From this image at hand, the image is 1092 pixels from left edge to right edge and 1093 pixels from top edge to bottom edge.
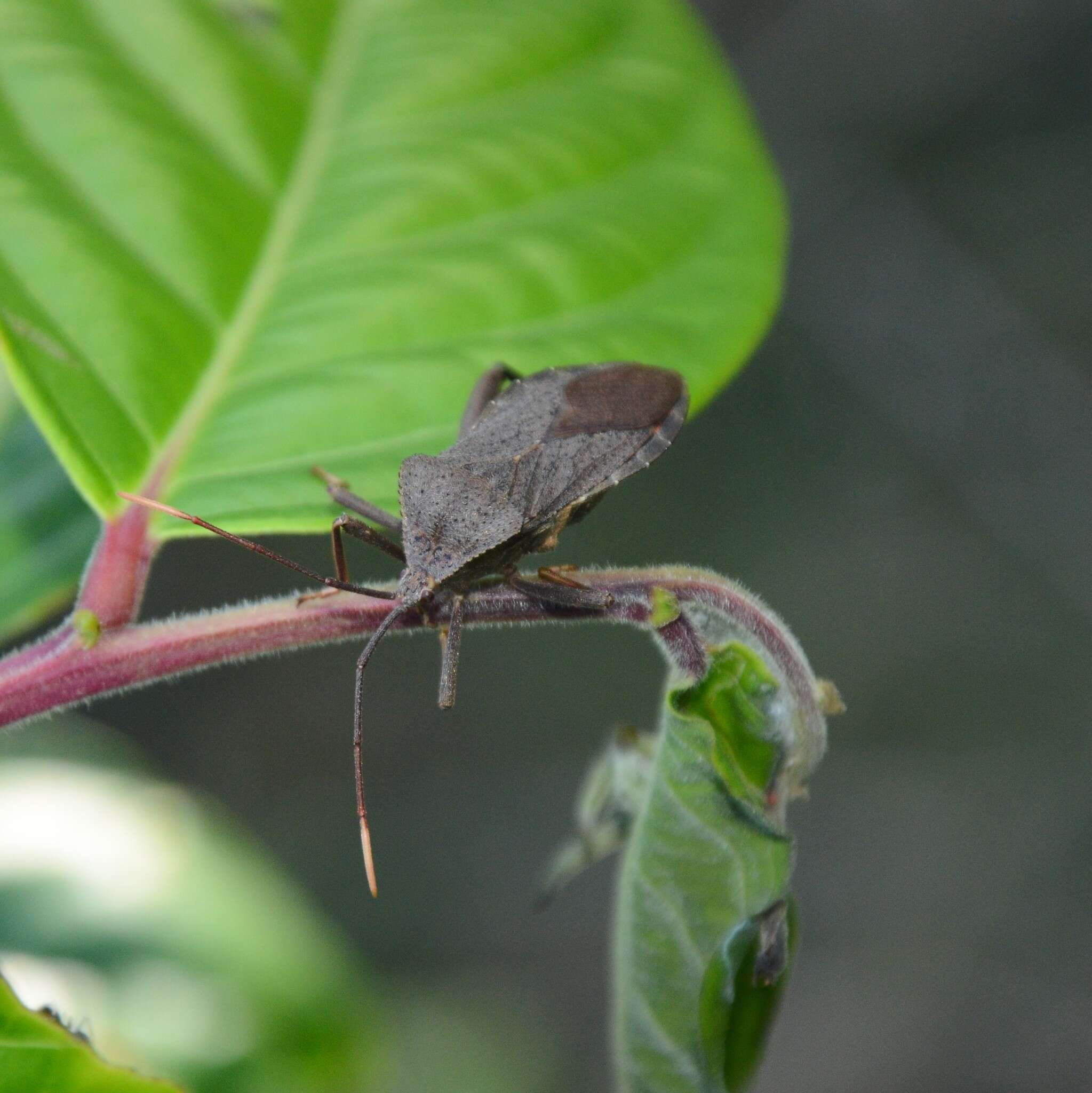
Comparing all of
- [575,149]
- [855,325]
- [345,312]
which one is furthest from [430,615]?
[855,325]

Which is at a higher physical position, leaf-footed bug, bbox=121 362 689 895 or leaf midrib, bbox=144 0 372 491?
leaf midrib, bbox=144 0 372 491

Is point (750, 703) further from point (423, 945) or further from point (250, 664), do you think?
point (250, 664)

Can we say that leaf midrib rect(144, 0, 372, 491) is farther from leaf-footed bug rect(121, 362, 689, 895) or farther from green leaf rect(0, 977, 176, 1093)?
green leaf rect(0, 977, 176, 1093)

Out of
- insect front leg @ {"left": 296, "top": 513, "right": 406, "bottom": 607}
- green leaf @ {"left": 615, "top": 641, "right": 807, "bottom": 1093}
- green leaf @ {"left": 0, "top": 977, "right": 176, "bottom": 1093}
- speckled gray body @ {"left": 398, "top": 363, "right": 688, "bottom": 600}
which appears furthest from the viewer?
speckled gray body @ {"left": 398, "top": 363, "right": 688, "bottom": 600}

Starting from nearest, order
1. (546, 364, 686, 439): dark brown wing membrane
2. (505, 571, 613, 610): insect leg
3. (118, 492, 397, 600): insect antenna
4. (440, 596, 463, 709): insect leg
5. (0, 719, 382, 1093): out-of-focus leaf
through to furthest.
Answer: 1. (505, 571, 613, 610): insect leg
2. (118, 492, 397, 600): insect antenna
3. (440, 596, 463, 709): insect leg
4. (546, 364, 686, 439): dark brown wing membrane
5. (0, 719, 382, 1093): out-of-focus leaf

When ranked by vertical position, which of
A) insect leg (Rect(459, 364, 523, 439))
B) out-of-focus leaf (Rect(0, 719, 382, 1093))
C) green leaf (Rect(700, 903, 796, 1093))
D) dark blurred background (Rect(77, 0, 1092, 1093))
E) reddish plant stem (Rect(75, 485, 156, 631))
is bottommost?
dark blurred background (Rect(77, 0, 1092, 1093))

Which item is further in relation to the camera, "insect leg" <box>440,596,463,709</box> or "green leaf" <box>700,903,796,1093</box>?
"insect leg" <box>440,596,463,709</box>

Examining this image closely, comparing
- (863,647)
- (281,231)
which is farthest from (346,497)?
(863,647)

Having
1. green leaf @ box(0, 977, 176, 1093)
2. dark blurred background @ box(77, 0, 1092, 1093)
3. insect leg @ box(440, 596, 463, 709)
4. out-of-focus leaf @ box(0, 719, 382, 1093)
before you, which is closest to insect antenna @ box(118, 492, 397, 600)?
insect leg @ box(440, 596, 463, 709)
